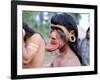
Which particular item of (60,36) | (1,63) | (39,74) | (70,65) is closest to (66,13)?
(60,36)

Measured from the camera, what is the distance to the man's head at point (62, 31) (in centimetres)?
195

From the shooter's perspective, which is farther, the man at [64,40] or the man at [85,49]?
the man at [85,49]

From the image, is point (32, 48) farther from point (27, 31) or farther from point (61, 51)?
point (61, 51)

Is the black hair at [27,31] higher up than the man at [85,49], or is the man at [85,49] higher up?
the black hair at [27,31]

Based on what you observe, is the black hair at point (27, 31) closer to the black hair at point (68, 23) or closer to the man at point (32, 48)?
the man at point (32, 48)

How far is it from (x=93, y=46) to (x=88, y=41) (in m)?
0.07

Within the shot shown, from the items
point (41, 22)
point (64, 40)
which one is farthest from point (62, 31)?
point (41, 22)

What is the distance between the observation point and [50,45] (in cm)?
194

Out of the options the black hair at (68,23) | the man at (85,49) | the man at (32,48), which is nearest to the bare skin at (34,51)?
the man at (32,48)

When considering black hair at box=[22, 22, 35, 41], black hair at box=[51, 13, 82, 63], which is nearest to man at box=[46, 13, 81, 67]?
black hair at box=[51, 13, 82, 63]

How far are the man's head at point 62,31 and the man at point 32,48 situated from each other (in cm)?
9

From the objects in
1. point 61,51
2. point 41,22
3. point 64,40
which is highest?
point 41,22

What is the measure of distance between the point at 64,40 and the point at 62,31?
84mm

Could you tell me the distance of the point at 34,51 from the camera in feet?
6.21
